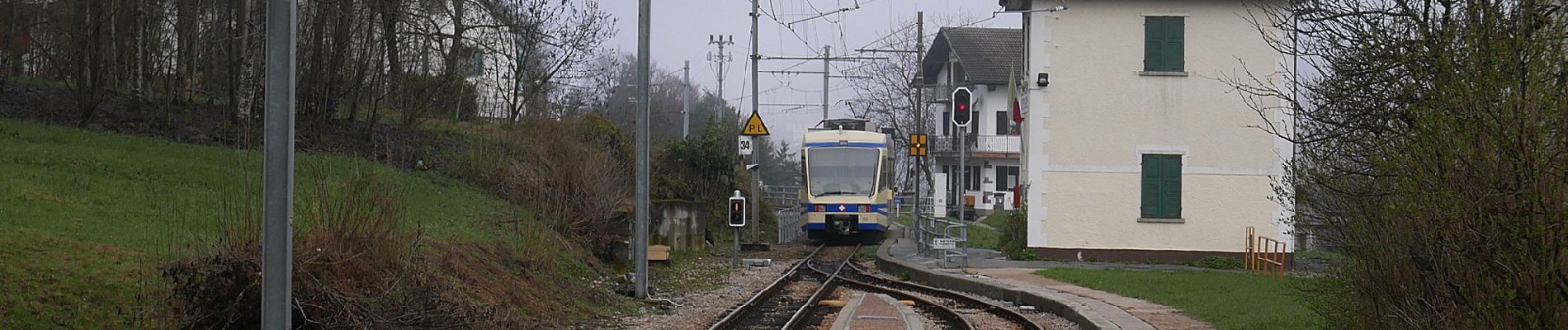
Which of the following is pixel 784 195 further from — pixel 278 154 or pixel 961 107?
pixel 278 154

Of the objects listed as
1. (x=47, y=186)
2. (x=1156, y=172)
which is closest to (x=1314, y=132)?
(x=47, y=186)

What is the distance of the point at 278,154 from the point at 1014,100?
1707 cm

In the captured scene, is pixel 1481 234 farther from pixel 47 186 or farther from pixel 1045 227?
pixel 1045 227

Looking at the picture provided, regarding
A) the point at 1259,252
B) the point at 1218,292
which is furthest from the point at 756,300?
the point at 1259,252

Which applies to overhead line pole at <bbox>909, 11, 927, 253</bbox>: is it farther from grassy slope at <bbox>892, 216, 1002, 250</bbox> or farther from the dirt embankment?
the dirt embankment

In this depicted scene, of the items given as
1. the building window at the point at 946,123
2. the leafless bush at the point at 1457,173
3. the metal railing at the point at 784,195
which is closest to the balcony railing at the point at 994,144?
the building window at the point at 946,123

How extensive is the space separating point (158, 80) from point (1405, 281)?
25.5 m

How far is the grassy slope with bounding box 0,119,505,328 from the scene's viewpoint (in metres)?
8.94

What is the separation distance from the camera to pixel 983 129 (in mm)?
57156

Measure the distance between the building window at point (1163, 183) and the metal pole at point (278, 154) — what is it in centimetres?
1908

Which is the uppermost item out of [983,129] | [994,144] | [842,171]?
[983,129]

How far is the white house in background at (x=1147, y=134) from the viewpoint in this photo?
2359 centimetres

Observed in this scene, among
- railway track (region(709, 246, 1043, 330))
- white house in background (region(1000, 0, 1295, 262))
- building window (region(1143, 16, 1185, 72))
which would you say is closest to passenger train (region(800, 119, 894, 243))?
railway track (region(709, 246, 1043, 330))

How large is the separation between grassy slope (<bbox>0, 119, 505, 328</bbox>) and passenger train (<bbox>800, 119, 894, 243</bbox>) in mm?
9515
